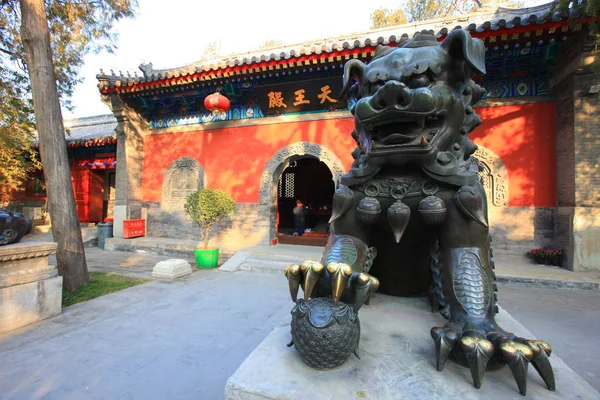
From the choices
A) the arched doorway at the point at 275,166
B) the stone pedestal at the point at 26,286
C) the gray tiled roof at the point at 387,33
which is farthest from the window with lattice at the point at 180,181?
the stone pedestal at the point at 26,286

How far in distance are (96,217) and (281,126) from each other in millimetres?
9711

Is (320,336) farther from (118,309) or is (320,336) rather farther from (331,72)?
(331,72)

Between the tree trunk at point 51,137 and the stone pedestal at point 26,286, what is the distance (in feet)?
3.13

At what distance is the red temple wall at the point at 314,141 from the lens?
5668mm

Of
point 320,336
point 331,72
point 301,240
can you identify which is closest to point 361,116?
point 320,336

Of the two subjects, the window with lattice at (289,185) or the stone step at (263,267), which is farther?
the window with lattice at (289,185)

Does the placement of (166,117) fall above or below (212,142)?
above

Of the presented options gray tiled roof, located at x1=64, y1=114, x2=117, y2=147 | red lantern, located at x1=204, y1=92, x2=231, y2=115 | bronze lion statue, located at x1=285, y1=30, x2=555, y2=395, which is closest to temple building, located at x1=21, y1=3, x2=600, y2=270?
red lantern, located at x1=204, y1=92, x2=231, y2=115

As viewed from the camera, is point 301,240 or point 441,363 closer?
point 441,363

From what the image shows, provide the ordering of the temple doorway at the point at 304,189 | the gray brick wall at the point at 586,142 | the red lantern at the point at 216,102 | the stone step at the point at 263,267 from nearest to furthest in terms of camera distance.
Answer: the gray brick wall at the point at 586,142 → the stone step at the point at 263,267 → the red lantern at the point at 216,102 → the temple doorway at the point at 304,189

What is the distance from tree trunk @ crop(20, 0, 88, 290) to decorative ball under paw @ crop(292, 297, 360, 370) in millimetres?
4585

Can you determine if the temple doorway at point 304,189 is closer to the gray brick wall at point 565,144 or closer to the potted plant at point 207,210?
the potted plant at point 207,210

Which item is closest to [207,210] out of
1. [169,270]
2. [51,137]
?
[169,270]

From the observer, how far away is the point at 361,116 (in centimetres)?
136
